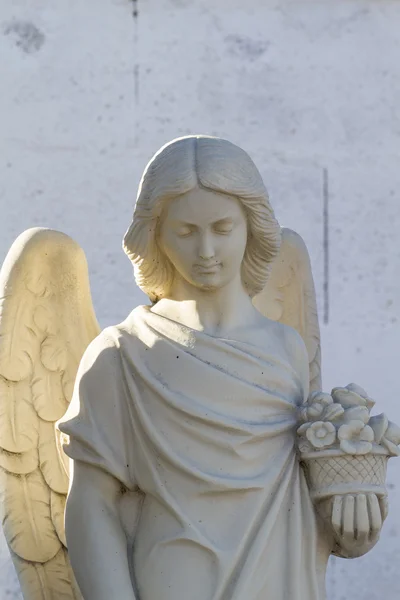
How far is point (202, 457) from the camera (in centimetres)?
372

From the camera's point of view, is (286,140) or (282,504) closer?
(282,504)

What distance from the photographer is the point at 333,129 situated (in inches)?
220

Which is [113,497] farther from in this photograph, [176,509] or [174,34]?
[174,34]

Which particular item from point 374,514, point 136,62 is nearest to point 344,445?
point 374,514

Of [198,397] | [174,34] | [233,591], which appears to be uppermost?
[174,34]

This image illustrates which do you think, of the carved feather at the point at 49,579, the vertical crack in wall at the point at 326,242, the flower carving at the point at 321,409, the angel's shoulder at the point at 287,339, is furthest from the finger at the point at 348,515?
the vertical crack in wall at the point at 326,242

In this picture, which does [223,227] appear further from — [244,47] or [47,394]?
[244,47]

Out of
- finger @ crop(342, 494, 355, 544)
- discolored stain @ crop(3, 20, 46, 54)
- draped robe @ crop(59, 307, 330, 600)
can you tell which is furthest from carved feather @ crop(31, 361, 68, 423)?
discolored stain @ crop(3, 20, 46, 54)

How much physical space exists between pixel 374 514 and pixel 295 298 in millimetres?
628

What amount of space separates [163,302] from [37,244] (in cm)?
27

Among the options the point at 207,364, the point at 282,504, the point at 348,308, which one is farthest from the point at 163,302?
the point at 348,308

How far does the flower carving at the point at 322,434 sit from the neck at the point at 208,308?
256 mm

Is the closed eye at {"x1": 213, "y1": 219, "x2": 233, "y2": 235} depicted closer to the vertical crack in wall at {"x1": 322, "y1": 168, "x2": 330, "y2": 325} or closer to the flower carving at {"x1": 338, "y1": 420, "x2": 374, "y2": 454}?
the flower carving at {"x1": 338, "y1": 420, "x2": 374, "y2": 454}

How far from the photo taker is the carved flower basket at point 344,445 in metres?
3.70
